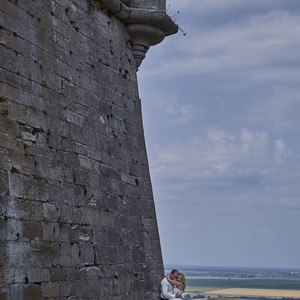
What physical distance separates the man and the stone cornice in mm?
3700

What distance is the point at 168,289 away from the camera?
14602 millimetres

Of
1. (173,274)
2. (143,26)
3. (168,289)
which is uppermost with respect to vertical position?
(143,26)

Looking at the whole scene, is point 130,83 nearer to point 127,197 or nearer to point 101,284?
point 127,197

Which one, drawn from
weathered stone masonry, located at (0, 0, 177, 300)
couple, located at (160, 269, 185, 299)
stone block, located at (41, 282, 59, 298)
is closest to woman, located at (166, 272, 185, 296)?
couple, located at (160, 269, 185, 299)

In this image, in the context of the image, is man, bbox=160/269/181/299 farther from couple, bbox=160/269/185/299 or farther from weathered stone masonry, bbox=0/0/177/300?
weathered stone masonry, bbox=0/0/177/300

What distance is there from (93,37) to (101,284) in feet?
11.7

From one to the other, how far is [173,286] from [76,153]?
2892mm

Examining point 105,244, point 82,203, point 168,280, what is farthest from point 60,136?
point 168,280

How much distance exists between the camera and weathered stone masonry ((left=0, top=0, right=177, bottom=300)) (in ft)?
37.0

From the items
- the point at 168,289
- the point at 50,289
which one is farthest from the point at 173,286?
Answer: the point at 50,289

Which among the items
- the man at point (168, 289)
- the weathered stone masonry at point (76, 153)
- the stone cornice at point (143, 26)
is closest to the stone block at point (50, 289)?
the weathered stone masonry at point (76, 153)

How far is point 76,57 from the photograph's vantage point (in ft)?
44.3

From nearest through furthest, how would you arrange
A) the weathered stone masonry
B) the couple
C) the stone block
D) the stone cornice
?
the weathered stone masonry → the stone block → the couple → the stone cornice

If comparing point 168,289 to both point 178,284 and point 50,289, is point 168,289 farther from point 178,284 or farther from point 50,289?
point 50,289
